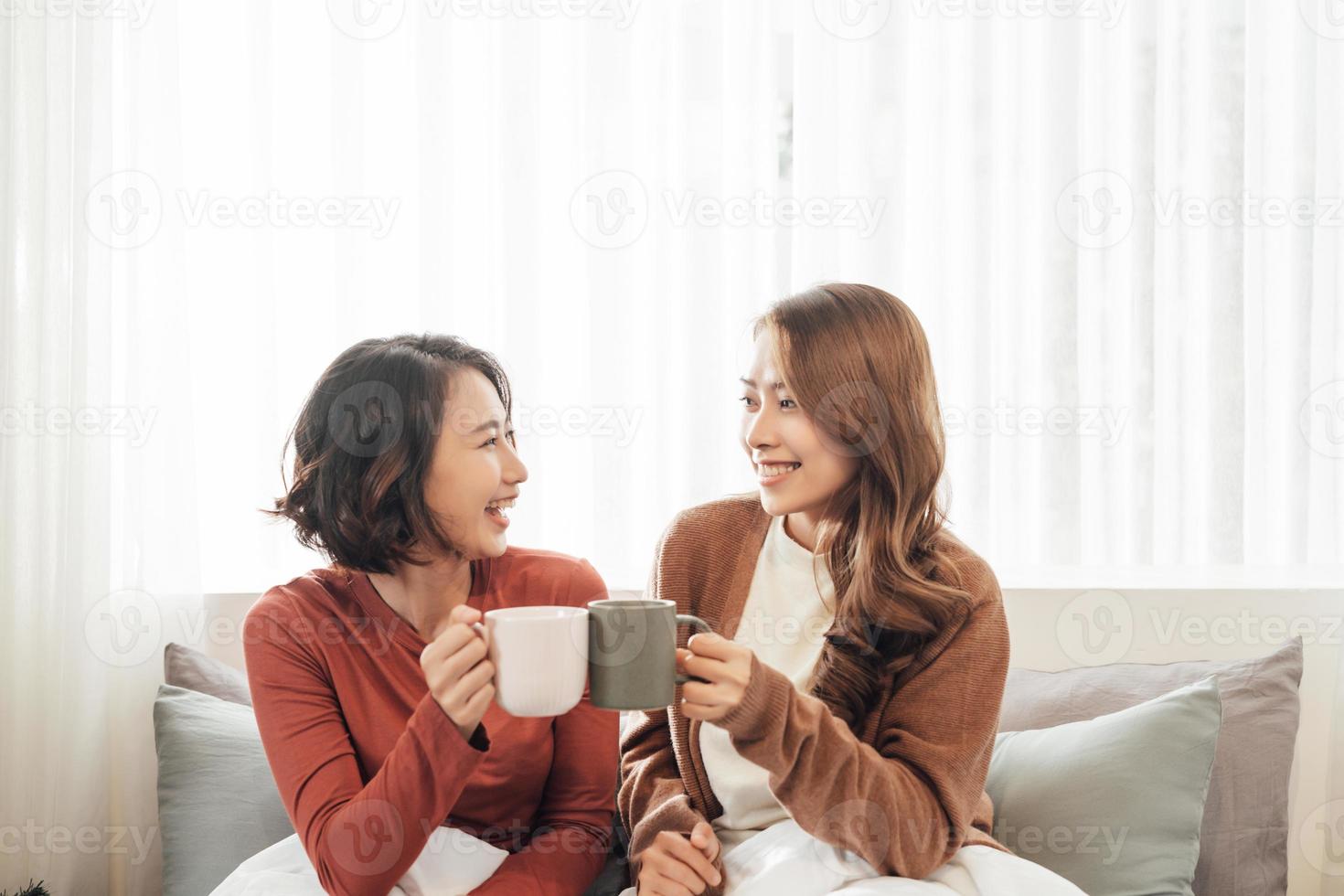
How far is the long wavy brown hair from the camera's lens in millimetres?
1353

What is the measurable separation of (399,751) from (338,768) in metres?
0.15

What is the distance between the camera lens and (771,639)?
1462 millimetres

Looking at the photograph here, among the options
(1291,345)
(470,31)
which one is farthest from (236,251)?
(1291,345)

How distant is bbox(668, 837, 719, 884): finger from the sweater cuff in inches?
9.8

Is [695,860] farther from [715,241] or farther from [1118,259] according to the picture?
[1118,259]

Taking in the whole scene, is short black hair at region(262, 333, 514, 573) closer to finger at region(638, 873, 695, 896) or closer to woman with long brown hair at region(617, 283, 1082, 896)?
woman with long brown hair at region(617, 283, 1082, 896)

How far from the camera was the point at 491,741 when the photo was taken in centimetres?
140

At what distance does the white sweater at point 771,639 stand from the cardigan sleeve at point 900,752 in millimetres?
150

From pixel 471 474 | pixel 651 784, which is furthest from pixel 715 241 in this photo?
pixel 651 784

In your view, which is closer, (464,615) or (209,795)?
(464,615)

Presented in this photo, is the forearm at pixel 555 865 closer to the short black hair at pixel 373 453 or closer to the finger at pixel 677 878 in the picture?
the finger at pixel 677 878

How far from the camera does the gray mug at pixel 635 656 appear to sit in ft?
3.53

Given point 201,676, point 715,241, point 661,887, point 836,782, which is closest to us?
point 836,782

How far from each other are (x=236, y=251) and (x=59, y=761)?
40.0 inches
